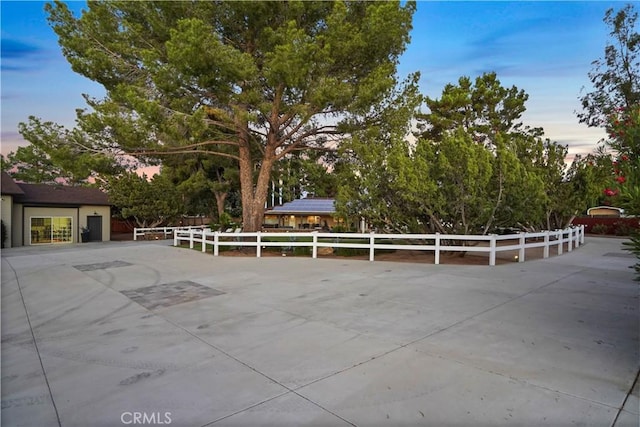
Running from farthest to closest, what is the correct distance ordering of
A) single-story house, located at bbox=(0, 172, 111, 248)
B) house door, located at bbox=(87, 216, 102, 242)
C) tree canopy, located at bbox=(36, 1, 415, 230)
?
house door, located at bbox=(87, 216, 102, 242) < single-story house, located at bbox=(0, 172, 111, 248) < tree canopy, located at bbox=(36, 1, 415, 230)

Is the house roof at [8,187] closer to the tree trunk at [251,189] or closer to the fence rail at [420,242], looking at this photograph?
the fence rail at [420,242]

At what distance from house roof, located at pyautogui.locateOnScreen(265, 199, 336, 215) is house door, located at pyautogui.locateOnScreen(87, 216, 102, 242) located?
619 inches

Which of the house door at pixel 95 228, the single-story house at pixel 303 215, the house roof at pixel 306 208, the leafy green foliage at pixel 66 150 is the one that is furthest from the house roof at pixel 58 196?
the house roof at pixel 306 208

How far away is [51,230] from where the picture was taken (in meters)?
21.0

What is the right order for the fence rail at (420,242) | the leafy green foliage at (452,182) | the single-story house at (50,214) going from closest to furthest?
the fence rail at (420,242) < the leafy green foliage at (452,182) < the single-story house at (50,214)

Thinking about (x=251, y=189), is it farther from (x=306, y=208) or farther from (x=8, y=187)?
(x=306, y=208)

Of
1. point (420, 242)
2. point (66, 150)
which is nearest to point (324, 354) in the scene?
point (420, 242)

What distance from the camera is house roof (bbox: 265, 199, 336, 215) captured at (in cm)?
3456

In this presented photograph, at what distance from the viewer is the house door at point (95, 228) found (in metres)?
22.5

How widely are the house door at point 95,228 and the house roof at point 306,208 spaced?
619 inches

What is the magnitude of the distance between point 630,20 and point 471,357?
80.7 ft

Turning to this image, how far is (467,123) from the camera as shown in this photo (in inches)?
1014

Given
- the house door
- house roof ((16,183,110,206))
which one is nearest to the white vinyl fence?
the house door

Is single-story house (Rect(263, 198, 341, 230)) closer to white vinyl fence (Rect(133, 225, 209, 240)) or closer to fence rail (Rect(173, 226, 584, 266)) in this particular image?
white vinyl fence (Rect(133, 225, 209, 240))
